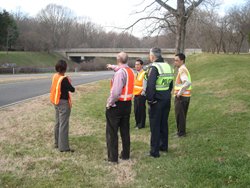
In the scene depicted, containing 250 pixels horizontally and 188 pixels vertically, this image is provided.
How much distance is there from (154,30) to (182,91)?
46.0ft

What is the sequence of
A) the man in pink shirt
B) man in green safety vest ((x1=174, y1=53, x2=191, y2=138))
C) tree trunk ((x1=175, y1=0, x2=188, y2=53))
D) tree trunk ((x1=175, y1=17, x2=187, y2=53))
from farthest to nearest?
tree trunk ((x1=175, y1=17, x2=187, y2=53))
tree trunk ((x1=175, y1=0, x2=188, y2=53))
man in green safety vest ((x1=174, y1=53, x2=191, y2=138))
the man in pink shirt

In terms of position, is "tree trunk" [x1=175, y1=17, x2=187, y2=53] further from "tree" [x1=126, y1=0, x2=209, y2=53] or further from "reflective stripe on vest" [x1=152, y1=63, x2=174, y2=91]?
"reflective stripe on vest" [x1=152, y1=63, x2=174, y2=91]

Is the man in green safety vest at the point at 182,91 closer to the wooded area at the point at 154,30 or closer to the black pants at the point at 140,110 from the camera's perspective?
the black pants at the point at 140,110

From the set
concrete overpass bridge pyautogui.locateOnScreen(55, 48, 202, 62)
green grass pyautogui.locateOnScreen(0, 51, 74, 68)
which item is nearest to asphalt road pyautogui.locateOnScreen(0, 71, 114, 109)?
green grass pyautogui.locateOnScreen(0, 51, 74, 68)

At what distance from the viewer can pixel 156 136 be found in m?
4.87

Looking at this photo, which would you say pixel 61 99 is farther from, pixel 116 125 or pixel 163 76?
pixel 163 76

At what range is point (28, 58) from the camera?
195ft

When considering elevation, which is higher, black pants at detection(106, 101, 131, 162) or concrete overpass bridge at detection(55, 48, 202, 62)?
concrete overpass bridge at detection(55, 48, 202, 62)

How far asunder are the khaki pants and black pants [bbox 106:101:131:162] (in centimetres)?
113

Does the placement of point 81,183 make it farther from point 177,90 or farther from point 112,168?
point 177,90

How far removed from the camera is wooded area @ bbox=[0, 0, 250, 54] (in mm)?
17641

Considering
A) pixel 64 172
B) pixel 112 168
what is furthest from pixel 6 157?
pixel 112 168

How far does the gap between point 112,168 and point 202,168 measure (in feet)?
5.64

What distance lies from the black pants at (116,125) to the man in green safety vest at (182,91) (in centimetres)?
190
